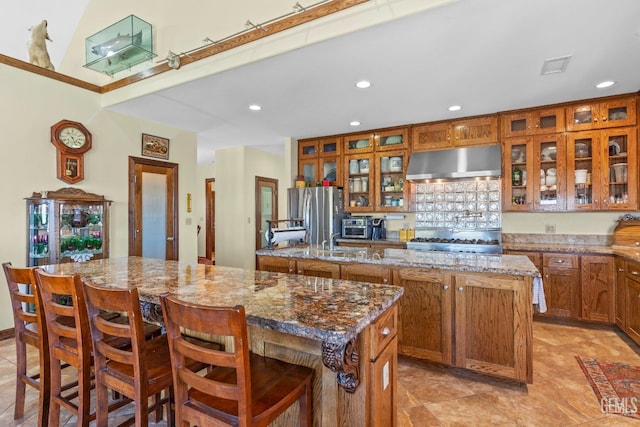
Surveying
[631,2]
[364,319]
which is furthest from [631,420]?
[631,2]

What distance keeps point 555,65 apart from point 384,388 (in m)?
3.10

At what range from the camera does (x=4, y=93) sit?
3.29m

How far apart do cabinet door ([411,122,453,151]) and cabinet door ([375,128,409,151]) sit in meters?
0.12

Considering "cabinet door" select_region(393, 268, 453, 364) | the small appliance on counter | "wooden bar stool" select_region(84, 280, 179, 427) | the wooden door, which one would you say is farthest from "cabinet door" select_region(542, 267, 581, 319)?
the wooden door

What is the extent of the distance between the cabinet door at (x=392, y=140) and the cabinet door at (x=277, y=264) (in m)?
2.68

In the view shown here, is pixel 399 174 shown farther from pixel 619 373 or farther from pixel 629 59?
pixel 619 373

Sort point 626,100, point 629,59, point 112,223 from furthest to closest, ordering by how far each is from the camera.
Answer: point 112,223, point 626,100, point 629,59

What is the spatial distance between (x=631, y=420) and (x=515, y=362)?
2.17ft

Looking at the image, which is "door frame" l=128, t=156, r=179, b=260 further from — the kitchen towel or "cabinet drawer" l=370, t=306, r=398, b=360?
the kitchen towel

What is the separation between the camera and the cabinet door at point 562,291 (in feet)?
11.8

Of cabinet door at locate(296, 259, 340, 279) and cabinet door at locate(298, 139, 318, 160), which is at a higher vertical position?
cabinet door at locate(298, 139, 318, 160)

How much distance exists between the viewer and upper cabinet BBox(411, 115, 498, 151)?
14.1ft

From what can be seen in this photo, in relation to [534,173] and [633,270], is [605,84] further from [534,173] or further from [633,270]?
[633,270]

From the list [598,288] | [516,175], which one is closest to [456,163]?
[516,175]
